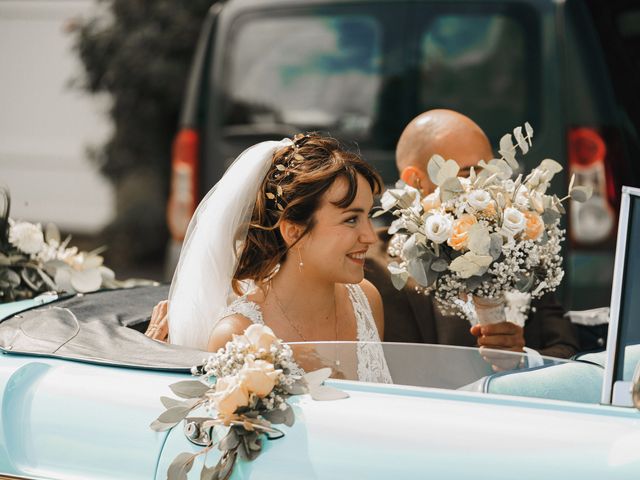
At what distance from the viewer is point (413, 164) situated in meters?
3.38

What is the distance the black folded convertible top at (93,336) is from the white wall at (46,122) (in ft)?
24.6

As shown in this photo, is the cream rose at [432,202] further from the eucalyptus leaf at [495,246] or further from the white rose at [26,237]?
the white rose at [26,237]

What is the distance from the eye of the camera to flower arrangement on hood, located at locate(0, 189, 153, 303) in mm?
3293

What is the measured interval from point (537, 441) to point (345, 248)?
2.90 feet

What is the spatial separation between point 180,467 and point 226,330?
520 mm

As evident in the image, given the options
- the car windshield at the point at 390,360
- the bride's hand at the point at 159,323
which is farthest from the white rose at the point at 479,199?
the bride's hand at the point at 159,323

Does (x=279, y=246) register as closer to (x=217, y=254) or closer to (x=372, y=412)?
(x=217, y=254)

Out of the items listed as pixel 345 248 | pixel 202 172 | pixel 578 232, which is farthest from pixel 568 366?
pixel 202 172

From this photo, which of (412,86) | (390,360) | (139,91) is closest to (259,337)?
(390,360)

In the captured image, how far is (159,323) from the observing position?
2902 mm

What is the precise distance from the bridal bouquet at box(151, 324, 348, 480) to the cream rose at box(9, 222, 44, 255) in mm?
1340

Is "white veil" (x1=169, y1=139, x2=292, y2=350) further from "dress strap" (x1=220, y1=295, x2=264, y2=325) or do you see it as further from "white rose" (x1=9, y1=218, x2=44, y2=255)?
"white rose" (x1=9, y1=218, x2=44, y2=255)

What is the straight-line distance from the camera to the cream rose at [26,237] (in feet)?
11.1

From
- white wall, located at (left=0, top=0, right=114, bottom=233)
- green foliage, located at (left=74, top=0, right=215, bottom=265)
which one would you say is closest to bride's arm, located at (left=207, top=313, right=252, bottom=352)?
green foliage, located at (left=74, top=0, right=215, bottom=265)
